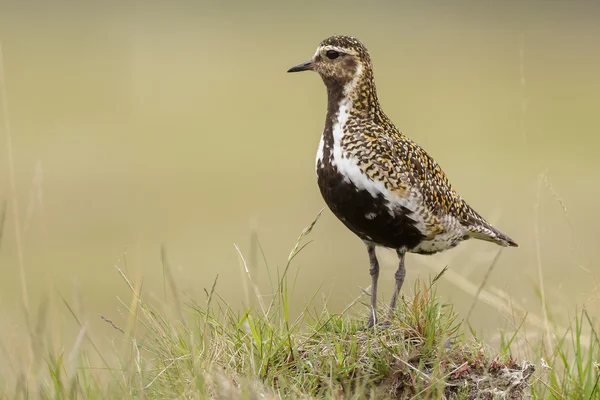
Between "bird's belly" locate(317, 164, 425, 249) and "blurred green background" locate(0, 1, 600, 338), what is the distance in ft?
1.38

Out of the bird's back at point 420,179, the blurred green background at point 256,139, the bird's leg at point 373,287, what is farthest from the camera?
the blurred green background at point 256,139

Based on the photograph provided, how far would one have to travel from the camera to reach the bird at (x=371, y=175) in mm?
5762

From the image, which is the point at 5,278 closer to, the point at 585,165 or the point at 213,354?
the point at 213,354

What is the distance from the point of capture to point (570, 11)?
5200cm

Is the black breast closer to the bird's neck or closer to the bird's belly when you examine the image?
the bird's belly

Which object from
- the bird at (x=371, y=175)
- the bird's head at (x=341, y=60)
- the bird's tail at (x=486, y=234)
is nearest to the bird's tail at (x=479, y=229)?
the bird's tail at (x=486, y=234)

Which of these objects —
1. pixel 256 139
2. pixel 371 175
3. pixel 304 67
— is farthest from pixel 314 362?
pixel 256 139

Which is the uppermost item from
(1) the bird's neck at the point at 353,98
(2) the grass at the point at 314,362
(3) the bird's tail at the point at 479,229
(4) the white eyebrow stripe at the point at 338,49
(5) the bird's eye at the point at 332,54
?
(4) the white eyebrow stripe at the point at 338,49

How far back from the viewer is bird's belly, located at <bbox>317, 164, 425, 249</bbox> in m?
5.73

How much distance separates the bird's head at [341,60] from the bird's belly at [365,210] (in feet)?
1.89

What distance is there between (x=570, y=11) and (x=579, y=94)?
17.4m

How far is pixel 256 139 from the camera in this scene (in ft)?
98.1

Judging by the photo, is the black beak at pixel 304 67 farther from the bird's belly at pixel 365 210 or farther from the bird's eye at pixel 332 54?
the bird's belly at pixel 365 210

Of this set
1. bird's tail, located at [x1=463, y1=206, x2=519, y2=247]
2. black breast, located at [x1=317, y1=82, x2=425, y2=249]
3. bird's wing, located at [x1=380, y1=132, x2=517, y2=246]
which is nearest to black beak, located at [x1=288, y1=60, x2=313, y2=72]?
black breast, located at [x1=317, y1=82, x2=425, y2=249]
